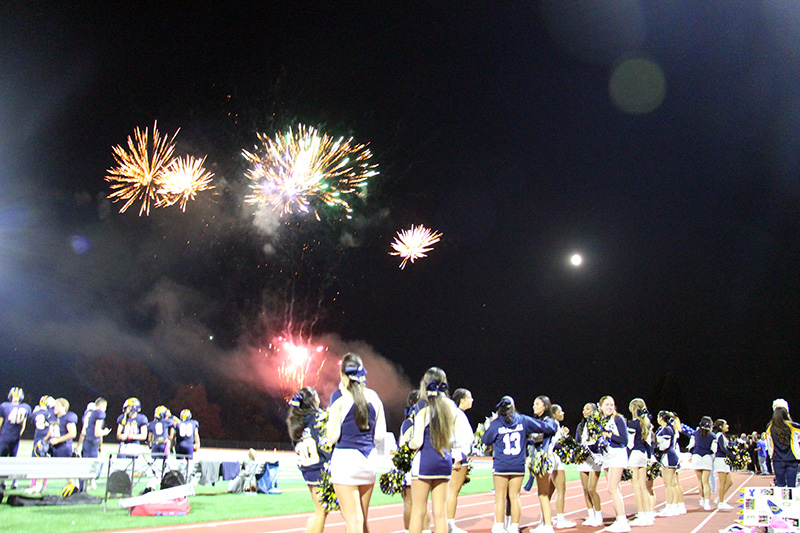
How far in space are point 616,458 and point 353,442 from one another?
223 inches

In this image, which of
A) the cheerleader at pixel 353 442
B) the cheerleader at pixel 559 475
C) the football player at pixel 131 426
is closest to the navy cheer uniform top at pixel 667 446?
the cheerleader at pixel 559 475

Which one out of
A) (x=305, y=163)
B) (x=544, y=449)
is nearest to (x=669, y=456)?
(x=544, y=449)

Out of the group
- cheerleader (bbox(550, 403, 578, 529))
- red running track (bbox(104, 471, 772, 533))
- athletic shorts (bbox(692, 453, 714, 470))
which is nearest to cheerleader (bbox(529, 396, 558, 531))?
cheerleader (bbox(550, 403, 578, 529))

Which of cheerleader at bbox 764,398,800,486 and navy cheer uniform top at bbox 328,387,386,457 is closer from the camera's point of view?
navy cheer uniform top at bbox 328,387,386,457

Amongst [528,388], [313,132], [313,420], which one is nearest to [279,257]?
[528,388]

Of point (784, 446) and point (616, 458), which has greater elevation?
point (784, 446)

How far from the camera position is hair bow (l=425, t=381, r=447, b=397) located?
5.73 m

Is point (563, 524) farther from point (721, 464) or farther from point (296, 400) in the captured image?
point (296, 400)

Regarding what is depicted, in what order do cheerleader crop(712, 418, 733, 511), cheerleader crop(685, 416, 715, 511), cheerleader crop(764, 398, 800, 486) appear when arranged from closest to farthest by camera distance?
cheerleader crop(764, 398, 800, 486) < cheerleader crop(685, 416, 715, 511) < cheerleader crop(712, 418, 733, 511)

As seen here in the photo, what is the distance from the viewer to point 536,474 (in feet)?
27.9

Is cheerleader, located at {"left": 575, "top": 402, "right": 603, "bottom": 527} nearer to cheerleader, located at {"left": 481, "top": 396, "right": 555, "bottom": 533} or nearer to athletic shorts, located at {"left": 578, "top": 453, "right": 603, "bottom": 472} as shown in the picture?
athletic shorts, located at {"left": 578, "top": 453, "right": 603, "bottom": 472}

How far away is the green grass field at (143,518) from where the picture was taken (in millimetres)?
8172

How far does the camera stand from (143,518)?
30.0 feet

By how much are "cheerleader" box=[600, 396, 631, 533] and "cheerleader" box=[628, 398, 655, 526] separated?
490 mm
